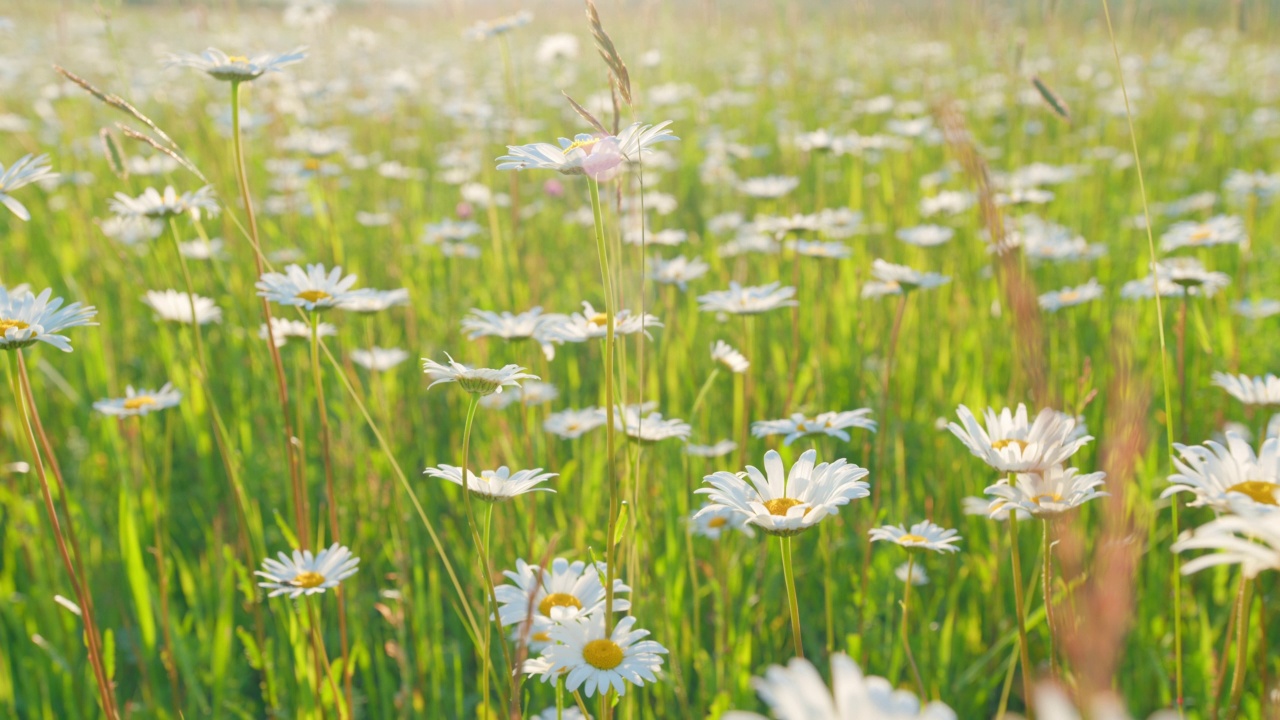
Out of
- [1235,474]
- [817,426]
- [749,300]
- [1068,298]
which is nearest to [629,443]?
[817,426]

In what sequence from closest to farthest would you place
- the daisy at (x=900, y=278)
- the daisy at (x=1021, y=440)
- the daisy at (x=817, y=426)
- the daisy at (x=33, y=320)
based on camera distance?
the daisy at (x=1021, y=440) < the daisy at (x=33, y=320) < the daisy at (x=817, y=426) < the daisy at (x=900, y=278)

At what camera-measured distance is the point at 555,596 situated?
1.20 meters

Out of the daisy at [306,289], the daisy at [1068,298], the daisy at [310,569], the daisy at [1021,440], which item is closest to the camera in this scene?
the daisy at [1021,440]

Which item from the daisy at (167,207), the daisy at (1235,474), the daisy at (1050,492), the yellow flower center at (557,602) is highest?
the daisy at (167,207)

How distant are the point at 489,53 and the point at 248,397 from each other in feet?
28.7

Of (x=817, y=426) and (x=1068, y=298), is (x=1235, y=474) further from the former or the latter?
(x=1068, y=298)

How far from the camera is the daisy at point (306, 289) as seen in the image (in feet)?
4.63

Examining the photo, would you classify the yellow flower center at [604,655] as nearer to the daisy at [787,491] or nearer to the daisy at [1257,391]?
the daisy at [787,491]

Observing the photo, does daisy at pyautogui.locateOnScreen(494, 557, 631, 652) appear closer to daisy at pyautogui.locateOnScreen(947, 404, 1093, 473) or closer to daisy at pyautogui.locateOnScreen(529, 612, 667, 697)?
daisy at pyautogui.locateOnScreen(529, 612, 667, 697)

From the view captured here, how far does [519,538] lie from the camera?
1825 mm

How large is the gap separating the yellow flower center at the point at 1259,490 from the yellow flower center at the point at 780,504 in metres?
0.47

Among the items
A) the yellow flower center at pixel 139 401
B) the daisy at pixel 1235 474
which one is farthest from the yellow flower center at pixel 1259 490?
the yellow flower center at pixel 139 401

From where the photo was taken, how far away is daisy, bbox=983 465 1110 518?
0.93m

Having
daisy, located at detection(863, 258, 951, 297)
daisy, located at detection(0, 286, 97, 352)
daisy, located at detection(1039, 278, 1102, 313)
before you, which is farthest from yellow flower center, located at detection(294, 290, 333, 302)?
daisy, located at detection(1039, 278, 1102, 313)
